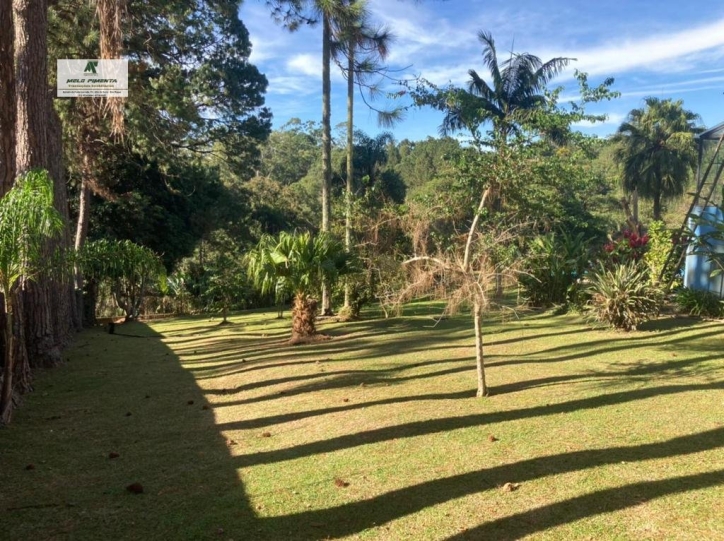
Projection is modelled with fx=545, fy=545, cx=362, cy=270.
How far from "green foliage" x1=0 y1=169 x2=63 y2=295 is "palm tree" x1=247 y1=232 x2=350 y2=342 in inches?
211

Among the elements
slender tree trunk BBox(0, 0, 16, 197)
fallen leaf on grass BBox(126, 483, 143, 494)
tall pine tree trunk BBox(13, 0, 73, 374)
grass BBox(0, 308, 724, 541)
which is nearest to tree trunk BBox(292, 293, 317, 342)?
grass BBox(0, 308, 724, 541)

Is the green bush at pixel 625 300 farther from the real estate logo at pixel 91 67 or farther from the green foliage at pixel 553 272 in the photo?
the real estate logo at pixel 91 67

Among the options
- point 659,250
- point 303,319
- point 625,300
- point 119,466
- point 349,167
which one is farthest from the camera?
point 349,167

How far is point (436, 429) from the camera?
5.27 metres

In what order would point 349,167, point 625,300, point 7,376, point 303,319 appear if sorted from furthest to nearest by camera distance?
point 349,167 < point 303,319 < point 625,300 < point 7,376

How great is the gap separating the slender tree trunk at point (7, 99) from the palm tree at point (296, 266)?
15.5 ft

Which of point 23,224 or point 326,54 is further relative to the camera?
point 326,54

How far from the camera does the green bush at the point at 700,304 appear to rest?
12.0m

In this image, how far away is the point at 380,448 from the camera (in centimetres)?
480

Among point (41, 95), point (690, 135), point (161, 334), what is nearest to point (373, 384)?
point (41, 95)

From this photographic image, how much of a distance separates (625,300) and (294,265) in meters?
6.50

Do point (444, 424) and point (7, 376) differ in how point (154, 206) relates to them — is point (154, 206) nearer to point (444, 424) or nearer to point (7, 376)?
point (7, 376)

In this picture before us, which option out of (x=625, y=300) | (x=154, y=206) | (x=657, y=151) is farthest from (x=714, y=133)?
(x=657, y=151)

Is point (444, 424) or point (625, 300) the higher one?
point (625, 300)
